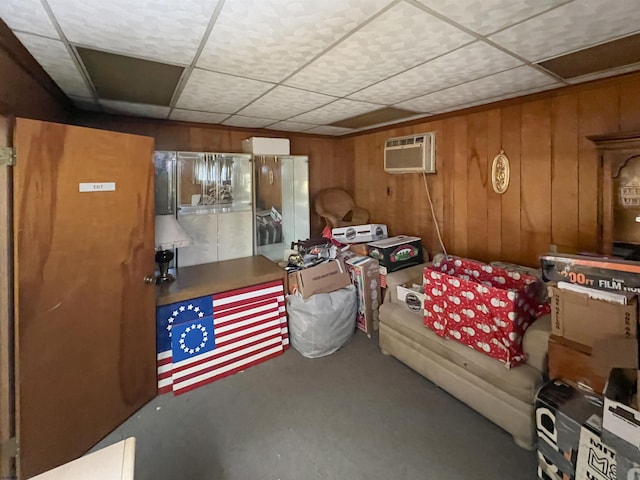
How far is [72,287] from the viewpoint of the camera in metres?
1.66

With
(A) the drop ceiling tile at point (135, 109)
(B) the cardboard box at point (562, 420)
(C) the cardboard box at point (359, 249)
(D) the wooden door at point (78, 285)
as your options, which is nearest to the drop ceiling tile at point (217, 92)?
(A) the drop ceiling tile at point (135, 109)

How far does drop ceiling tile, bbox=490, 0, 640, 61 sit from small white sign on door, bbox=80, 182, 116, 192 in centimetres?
217

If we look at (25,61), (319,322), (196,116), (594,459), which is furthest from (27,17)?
(594,459)

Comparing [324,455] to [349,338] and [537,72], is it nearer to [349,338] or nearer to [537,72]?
[349,338]

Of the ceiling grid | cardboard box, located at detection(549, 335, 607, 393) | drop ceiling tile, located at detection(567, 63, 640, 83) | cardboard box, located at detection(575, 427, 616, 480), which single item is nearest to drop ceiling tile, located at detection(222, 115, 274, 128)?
the ceiling grid

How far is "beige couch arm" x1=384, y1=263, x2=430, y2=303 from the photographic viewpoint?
2.77 meters

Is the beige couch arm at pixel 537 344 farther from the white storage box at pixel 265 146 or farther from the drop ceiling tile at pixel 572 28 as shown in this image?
the white storage box at pixel 265 146

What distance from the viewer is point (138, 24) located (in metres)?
1.29

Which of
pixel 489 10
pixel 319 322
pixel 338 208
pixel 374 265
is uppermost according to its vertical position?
pixel 489 10

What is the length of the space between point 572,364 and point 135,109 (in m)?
3.47

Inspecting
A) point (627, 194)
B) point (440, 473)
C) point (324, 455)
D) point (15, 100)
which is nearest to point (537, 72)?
point (627, 194)

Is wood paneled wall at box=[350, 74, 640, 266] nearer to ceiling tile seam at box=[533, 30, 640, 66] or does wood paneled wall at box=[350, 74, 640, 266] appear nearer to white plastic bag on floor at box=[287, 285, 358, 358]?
ceiling tile seam at box=[533, 30, 640, 66]

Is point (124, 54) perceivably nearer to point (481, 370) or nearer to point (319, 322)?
point (319, 322)

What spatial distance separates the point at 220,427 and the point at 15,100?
2.11 meters
